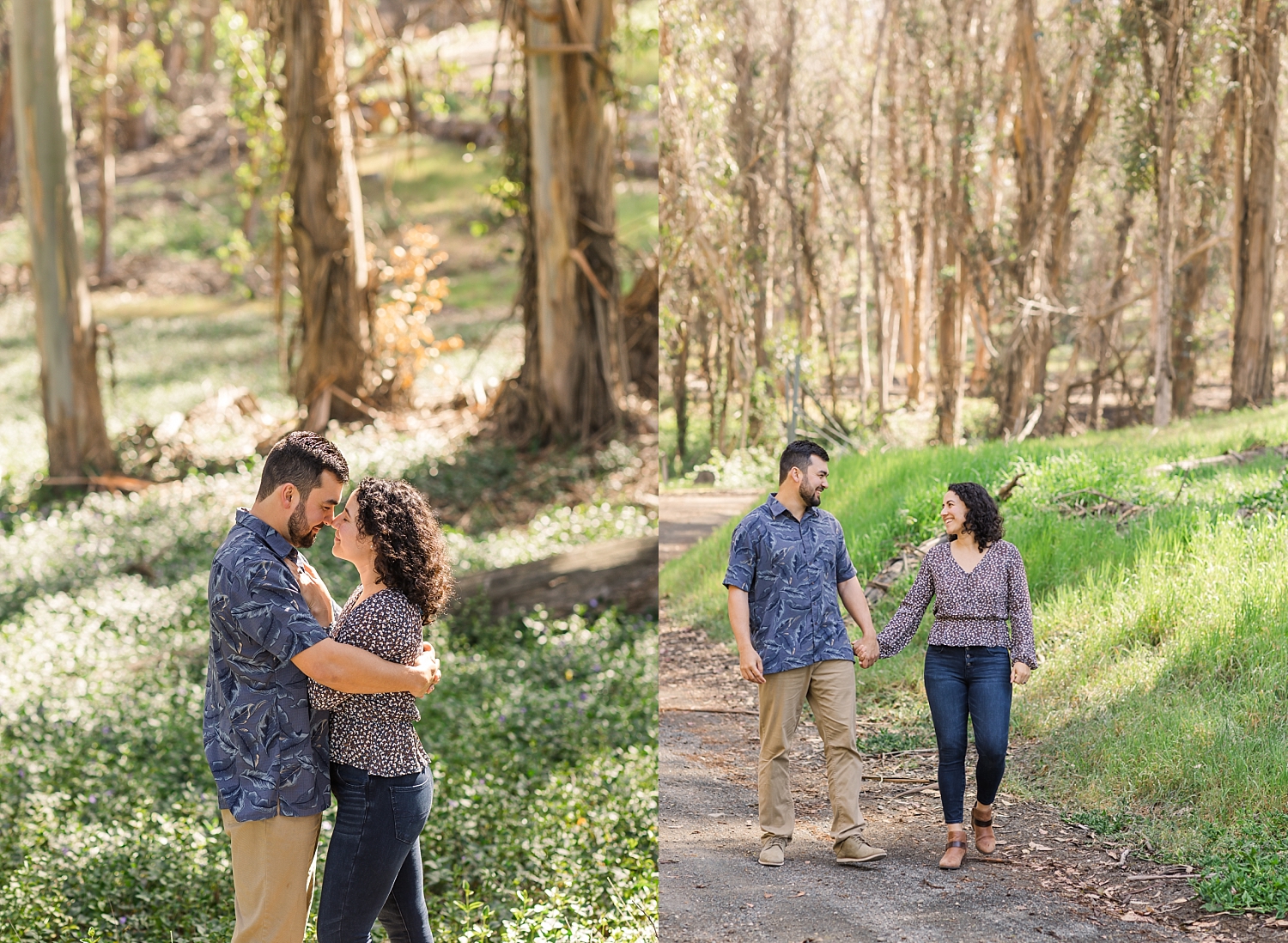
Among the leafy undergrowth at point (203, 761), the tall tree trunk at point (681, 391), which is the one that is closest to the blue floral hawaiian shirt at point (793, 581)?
the tall tree trunk at point (681, 391)

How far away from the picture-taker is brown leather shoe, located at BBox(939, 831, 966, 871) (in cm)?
262

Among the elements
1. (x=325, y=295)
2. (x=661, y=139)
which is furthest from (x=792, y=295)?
(x=325, y=295)

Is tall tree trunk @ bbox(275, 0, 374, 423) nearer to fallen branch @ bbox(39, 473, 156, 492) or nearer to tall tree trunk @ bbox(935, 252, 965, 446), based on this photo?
fallen branch @ bbox(39, 473, 156, 492)

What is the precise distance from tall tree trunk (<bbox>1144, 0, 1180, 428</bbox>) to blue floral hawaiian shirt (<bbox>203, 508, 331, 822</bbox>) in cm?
231

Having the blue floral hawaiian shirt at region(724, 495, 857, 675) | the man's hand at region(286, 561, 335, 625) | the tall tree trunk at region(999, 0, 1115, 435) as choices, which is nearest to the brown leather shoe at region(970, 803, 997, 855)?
the blue floral hawaiian shirt at region(724, 495, 857, 675)

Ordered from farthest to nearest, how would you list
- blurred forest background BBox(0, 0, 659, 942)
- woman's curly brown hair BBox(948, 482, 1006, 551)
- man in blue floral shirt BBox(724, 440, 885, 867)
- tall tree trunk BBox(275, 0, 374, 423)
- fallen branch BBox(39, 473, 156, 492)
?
fallen branch BBox(39, 473, 156, 492), tall tree trunk BBox(275, 0, 374, 423), blurred forest background BBox(0, 0, 659, 942), man in blue floral shirt BBox(724, 440, 885, 867), woman's curly brown hair BBox(948, 482, 1006, 551)

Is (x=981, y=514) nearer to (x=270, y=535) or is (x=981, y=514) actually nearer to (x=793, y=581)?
(x=793, y=581)

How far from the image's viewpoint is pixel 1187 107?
3025mm

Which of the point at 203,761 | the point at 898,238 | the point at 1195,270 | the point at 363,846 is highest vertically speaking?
the point at 898,238

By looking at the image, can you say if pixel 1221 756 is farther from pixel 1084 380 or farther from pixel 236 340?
pixel 236 340

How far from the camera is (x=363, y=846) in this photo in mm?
2635

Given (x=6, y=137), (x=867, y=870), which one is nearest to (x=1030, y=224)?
(x=867, y=870)

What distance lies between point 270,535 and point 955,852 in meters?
1.78

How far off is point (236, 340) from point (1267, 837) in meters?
23.4
